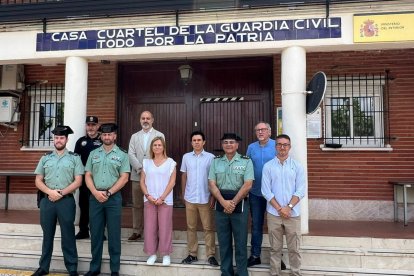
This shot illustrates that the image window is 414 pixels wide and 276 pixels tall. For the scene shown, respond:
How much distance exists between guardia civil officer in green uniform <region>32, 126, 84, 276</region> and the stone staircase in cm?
41

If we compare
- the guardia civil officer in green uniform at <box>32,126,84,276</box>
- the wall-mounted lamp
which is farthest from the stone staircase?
the wall-mounted lamp

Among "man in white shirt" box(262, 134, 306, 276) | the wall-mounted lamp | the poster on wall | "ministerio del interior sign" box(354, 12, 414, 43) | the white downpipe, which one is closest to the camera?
"man in white shirt" box(262, 134, 306, 276)

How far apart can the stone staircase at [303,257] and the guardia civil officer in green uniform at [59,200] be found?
0.41 metres

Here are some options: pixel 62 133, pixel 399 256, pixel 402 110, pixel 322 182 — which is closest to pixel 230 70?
pixel 322 182

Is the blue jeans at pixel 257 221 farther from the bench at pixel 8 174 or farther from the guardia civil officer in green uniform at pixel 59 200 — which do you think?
the bench at pixel 8 174

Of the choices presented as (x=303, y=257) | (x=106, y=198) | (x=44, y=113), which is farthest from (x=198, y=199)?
(x=44, y=113)

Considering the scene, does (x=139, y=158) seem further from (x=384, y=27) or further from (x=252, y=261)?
(x=384, y=27)

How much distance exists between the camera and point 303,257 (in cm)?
506

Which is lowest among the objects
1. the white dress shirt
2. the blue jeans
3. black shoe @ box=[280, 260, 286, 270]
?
black shoe @ box=[280, 260, 286, 270]

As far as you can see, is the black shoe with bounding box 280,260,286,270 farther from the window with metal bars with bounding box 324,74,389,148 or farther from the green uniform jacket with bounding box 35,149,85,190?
the window with metal bars with bounding box 324,74,389,148

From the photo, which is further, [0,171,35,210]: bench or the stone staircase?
[0,171,35,210]: bench

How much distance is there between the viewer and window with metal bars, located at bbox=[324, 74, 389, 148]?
7254 millimetres

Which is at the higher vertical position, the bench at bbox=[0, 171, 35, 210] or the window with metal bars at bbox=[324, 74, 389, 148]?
the window with metal bars at bbox=[324, 74, 389, 148]

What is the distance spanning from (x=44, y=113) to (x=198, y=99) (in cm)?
340
